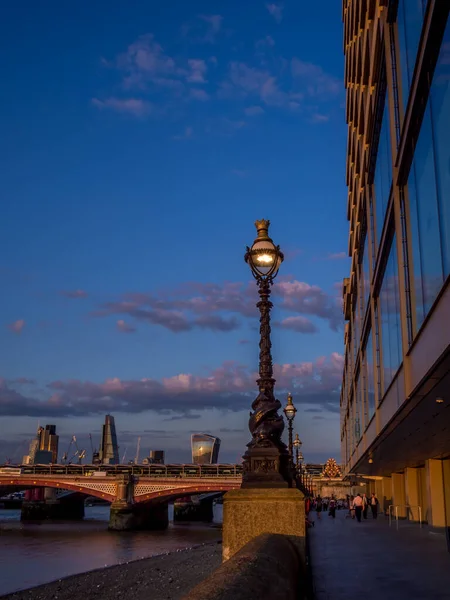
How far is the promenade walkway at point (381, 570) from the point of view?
8398 millimetres

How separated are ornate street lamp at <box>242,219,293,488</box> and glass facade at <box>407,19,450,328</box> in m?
2.79

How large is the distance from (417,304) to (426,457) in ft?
56.1

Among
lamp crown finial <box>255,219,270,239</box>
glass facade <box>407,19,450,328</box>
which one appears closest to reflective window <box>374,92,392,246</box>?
glass facade <box>407,19,450,328</box>

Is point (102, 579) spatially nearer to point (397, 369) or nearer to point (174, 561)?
point (174, 561)

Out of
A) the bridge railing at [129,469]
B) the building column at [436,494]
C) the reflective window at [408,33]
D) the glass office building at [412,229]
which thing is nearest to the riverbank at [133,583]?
the building column at [436,494]

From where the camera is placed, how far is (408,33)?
44.2 ft

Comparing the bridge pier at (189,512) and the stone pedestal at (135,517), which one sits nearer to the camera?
the stone pedestal at (135,517)

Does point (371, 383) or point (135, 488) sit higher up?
point (371, 383)

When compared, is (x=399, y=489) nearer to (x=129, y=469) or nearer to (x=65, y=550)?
(x=65, y=550)

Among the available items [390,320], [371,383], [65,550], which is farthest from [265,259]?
[65,550]

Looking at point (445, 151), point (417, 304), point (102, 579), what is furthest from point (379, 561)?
point (102, 579)

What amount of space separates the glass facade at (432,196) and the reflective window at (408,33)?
Answer: 1608 mm

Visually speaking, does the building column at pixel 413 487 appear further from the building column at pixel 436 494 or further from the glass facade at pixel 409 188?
the glass facade at pixel 409 188

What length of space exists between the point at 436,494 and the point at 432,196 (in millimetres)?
18284
